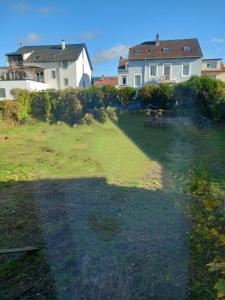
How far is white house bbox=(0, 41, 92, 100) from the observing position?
109 feet

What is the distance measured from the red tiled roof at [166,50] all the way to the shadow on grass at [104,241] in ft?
95.7

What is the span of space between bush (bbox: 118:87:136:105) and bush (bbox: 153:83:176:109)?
1.50 metres

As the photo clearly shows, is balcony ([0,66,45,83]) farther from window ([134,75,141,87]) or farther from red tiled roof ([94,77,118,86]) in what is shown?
window ([134,75,141,87])

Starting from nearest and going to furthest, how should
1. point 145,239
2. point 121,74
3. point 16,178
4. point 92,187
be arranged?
1. point 145,239
2. point 92,187
3. point 16,178
4. point 121,74

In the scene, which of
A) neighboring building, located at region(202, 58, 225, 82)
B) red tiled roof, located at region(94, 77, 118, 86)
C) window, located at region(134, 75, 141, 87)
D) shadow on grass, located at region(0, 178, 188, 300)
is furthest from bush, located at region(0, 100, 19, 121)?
neighboring building, located at region(202, 58, 225, 82)

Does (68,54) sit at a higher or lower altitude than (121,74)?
higher

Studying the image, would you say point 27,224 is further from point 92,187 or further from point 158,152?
point 158,152

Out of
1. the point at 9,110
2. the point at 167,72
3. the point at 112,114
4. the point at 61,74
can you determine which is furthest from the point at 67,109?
the point at 61,74

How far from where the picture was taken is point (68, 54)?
36.2 m

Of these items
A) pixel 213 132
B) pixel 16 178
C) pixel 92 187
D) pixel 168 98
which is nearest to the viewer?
pixel 92 187

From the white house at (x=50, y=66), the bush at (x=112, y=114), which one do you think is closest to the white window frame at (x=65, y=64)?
the white house at (x=50, y=66)

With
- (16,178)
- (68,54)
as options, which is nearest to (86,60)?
(68,54)

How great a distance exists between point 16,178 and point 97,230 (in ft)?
11.6

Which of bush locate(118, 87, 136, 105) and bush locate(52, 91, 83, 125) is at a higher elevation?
bush locate(118, 87, 136, 105)
